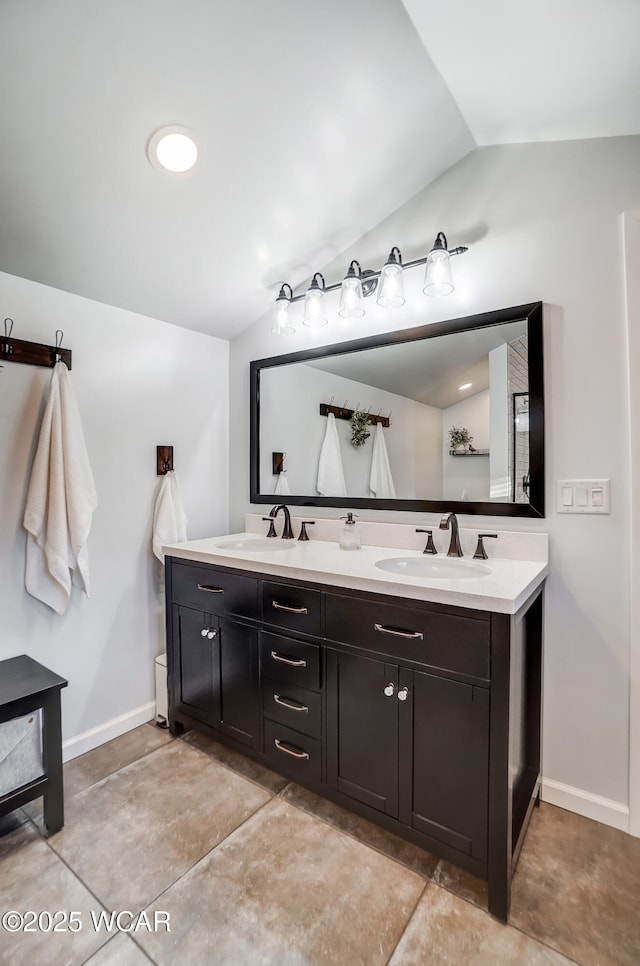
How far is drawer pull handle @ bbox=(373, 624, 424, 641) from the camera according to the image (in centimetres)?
133

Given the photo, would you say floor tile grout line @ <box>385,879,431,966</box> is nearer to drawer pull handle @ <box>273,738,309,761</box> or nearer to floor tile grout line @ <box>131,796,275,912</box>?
drawer pull handle @ <box>273,738,309,761</box>

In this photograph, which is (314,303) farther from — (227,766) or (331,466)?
(227,766)

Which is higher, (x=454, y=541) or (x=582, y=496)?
(x=582, y=496)

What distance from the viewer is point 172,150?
1528 mm

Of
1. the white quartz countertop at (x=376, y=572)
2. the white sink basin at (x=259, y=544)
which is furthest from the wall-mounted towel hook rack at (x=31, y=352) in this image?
the white sink basin at (x=259, y=544)

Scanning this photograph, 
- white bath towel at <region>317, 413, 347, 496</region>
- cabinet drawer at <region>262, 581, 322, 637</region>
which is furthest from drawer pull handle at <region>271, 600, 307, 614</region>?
white bath towel at <region>317, 413, 347, 496</region>

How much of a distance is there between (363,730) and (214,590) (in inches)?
31.5

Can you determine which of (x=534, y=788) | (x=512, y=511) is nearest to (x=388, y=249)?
(x=512, y=511)

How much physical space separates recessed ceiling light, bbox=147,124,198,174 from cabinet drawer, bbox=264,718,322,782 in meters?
2.04

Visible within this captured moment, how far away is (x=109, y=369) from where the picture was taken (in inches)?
81.9

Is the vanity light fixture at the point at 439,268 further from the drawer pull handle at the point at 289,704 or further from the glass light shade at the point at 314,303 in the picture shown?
the drawer pull handle at the point at 289,704

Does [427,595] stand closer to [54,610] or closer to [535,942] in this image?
[535,942]

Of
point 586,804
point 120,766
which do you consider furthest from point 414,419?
point 120,766

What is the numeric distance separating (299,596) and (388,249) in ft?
5.20
